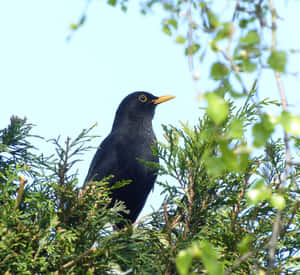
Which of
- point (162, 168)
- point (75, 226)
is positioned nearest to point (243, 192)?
point (162, 168)

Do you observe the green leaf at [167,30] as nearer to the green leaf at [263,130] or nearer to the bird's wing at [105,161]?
the green leaf at [263,130]

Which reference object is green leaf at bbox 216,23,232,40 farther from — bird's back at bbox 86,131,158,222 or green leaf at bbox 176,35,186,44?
bird's back at bbox 86,131,158,222

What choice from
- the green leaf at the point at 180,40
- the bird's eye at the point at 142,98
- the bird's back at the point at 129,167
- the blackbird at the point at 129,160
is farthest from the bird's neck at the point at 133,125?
the green leaf at the point at 180,40


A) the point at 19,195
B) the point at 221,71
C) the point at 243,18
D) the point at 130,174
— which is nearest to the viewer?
the point at 221,71

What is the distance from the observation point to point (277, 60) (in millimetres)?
1521

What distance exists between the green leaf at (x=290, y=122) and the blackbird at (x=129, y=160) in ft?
8.87

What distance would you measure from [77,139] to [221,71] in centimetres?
121

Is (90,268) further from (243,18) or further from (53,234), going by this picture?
(243,18)

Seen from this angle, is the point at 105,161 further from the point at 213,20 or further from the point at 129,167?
the point at 213,20

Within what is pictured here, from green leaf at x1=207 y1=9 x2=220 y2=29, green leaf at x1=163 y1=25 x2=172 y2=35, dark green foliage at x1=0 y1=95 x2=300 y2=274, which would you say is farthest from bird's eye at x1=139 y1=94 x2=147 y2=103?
green leaf at x1=207 y1=9 x2=220 y2=29

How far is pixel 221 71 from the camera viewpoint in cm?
172

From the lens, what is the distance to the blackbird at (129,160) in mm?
4227

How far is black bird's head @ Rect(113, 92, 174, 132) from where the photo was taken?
4895mm

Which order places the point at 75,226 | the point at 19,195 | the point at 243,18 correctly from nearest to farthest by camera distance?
the point at 243,18
the point at 19,195
the point at 75,226
